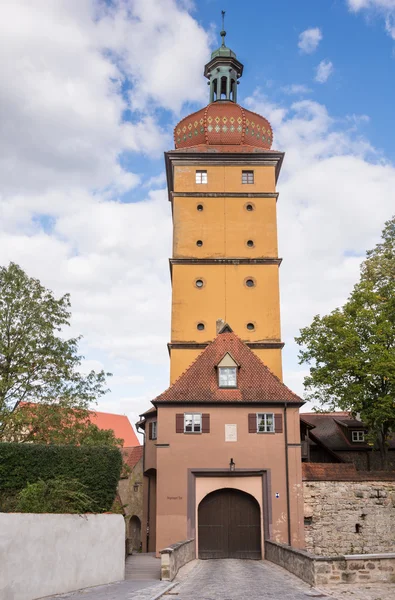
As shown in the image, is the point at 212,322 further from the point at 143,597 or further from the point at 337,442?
the point at 143,597

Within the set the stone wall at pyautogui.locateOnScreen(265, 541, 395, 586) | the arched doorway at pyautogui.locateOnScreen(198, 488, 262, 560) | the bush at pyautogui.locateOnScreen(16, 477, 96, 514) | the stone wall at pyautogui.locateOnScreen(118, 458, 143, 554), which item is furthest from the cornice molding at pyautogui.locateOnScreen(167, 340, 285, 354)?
the stone wall at pyautogui.locateOnScreen(265, 541, 395, 586)

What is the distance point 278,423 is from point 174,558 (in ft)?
32.8

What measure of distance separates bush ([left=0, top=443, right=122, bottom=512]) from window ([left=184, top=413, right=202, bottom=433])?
17.1ft

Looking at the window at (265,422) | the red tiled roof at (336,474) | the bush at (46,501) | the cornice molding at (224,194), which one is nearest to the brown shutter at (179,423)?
the window at (265,422)

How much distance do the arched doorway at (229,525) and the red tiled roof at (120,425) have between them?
48706mm

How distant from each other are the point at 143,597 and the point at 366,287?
21.9m

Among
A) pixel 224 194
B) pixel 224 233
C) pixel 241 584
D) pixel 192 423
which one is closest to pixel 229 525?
pixel 192 423

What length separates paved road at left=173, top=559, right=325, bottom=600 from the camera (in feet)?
49.1

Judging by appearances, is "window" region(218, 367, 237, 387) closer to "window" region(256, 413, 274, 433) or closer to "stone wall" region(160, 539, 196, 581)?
"window" region(256, 413, 274, 433)

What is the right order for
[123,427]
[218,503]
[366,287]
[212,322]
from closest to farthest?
[218,503]
[366,287]
[212,322]
[123,427]

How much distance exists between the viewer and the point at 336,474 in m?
29.4

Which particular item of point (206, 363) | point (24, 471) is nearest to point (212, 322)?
point (206, 363)

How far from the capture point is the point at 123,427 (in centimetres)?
7806

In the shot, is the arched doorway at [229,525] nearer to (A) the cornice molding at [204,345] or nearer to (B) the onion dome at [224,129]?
(A) the cornice molding at [204,345]
